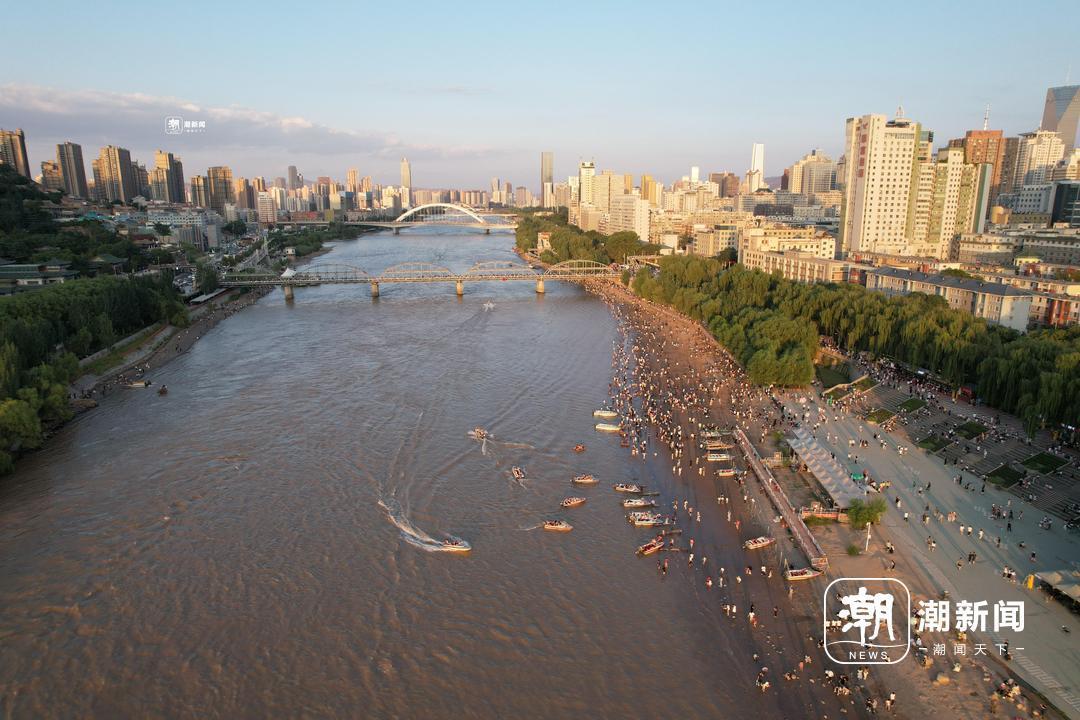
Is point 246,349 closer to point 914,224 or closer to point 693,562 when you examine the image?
point 693,562

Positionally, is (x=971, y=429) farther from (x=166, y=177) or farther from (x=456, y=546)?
(x=166, y=177)

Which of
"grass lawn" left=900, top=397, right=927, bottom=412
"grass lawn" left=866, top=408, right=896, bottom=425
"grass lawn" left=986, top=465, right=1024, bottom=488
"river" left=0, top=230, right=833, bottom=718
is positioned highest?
"grass lawn" left=900, top=397, right=927, bottom=412

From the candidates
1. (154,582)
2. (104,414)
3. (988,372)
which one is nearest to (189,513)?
(154,582)

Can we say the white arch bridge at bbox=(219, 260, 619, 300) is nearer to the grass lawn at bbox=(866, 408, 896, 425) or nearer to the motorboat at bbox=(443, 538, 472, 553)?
the grass lawn at bbox=(866, 408, 896, 425)

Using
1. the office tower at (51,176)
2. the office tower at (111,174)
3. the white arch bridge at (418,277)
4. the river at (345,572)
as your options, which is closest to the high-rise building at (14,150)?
the office tower at (51,176)

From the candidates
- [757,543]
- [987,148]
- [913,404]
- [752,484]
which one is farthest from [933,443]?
[987,148]

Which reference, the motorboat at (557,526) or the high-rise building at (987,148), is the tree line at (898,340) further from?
the high-rise building at (987,148)

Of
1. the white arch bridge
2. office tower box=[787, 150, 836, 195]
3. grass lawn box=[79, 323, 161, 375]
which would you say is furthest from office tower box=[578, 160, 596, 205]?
grass lawn box=[79, 323, 161, 375]
